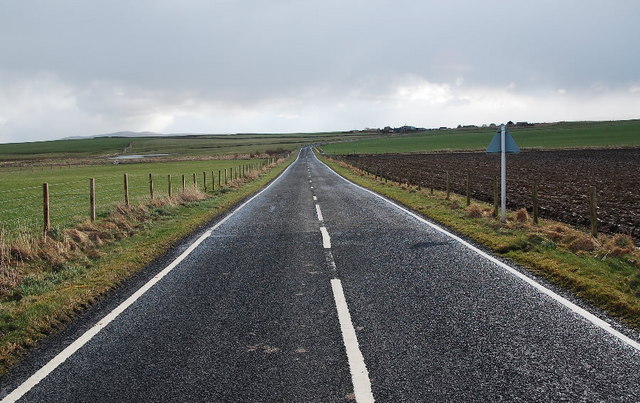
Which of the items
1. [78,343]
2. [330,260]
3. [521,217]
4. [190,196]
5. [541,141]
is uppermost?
[541,141]

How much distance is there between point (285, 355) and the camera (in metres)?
4.91

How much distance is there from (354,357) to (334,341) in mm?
474

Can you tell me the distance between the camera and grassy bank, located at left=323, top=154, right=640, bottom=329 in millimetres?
6875

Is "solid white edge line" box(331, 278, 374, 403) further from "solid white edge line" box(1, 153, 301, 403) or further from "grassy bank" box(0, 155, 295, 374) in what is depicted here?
"grassy bank" box(0, 155, 295, 374)

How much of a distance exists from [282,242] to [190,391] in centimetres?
690

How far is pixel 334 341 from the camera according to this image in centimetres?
523

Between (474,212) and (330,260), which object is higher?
(474,212)

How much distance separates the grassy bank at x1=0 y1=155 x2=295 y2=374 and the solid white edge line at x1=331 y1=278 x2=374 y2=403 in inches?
138

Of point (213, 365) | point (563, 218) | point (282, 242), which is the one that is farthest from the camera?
point (563, 218)

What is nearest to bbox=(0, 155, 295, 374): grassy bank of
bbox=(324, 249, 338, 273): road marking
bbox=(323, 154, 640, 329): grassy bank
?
bbox=(324, 249, 338, 273): road marking

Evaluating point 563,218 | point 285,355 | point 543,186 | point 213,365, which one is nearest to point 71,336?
point 213,365

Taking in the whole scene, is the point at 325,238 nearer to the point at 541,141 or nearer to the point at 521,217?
the point at 521,217

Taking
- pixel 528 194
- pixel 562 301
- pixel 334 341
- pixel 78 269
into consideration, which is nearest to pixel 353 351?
pixel 334 341

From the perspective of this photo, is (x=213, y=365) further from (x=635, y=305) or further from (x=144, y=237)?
(x=144, y=237)
